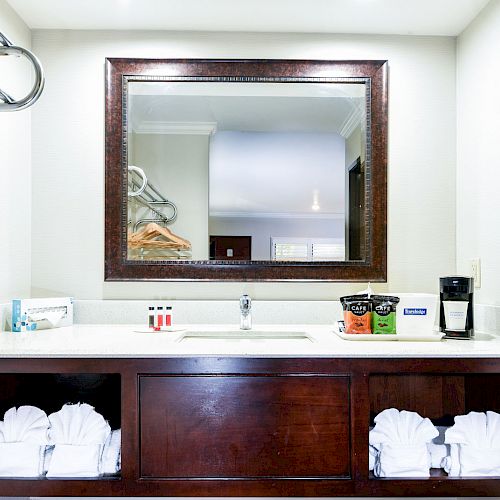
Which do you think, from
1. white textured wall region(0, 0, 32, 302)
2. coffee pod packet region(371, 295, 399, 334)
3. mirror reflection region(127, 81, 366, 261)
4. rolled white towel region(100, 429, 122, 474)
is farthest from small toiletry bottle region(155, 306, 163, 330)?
coffee pod packet region(371, 295, 399, 334)

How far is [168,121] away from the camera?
7.20 feet

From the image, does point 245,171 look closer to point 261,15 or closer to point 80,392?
point 261,15

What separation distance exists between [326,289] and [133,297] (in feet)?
2.85

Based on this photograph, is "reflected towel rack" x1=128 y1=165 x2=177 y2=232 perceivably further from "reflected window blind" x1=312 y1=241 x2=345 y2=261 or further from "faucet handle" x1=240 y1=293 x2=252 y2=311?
"reflected window blind" x1=312 y1=241 x2=345 y2=261

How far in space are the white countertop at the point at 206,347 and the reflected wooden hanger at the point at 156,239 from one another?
0.45m

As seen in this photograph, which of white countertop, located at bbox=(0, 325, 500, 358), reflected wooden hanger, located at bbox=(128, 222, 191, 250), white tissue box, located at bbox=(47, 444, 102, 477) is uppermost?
reflected wooden hanger, located at bbox=(128, 222, 191, 250)

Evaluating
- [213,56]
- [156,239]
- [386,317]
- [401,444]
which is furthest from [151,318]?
[213,56]

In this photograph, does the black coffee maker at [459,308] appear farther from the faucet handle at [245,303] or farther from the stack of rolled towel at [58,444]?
the stack of rolled towel at [58,444]

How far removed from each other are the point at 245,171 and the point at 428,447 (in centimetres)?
130

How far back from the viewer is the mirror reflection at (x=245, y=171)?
2.18 m

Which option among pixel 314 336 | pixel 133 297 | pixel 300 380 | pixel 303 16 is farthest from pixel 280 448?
pixel 303 16

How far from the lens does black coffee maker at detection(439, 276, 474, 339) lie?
1858mm

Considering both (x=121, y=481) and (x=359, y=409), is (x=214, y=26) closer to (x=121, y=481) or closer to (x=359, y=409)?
(x=359, y=409)

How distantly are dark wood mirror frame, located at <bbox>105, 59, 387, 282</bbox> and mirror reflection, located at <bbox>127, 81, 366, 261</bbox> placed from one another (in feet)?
0.10
